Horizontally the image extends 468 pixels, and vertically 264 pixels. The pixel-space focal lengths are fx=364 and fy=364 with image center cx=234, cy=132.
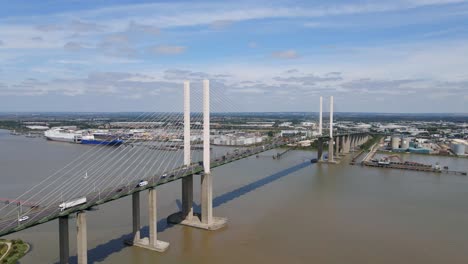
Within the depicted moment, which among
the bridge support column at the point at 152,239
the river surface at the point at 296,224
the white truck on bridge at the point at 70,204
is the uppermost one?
the white truck on bridge at the point at 70,204

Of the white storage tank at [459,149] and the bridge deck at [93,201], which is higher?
the bridge deck at [93,201]

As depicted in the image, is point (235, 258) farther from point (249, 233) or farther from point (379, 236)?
point (379, 236)

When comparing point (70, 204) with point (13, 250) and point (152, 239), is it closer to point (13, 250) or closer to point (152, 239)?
point (152, 239)

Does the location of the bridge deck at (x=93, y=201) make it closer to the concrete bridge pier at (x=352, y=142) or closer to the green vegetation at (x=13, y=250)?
the green vegetation at (x=13, y=250)

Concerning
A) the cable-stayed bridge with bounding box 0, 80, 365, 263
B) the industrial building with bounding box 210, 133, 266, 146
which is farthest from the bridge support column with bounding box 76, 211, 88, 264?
the industrial building with bounding box 210, 133, 266, 146

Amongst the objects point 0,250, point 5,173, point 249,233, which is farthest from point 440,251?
point 5,173

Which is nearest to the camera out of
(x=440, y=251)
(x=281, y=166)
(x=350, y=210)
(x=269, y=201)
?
(x=440, y=251)

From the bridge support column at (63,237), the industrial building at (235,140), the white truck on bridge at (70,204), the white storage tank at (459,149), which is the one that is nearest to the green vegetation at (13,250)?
the bridge support column at (63,237)
